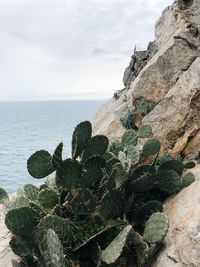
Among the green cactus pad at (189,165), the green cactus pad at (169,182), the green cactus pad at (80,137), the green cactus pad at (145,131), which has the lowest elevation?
the green cactus pad at (169,182)

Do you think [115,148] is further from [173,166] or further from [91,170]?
Result: [91,170]

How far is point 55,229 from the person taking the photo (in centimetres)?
759

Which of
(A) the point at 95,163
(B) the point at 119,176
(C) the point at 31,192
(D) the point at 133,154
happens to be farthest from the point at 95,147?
(C) the point at 31,192

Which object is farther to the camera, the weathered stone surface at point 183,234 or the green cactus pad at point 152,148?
the green cactus pad at point 152,148

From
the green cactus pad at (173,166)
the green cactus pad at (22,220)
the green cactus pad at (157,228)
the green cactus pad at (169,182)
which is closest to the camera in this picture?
the green cactus pad at (157,228)

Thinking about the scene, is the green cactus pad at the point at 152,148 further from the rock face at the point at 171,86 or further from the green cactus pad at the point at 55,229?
the green cactus pad at the point at 55,229

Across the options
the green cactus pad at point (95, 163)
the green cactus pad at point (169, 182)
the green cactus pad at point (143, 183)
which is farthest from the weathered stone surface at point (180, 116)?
the green cactus pad at point (95, 163)

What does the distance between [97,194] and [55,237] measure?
2341 mm

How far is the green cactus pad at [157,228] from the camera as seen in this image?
7379mm

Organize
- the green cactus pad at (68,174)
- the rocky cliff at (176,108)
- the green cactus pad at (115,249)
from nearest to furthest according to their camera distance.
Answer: the green cactus pad at (115,249) → the rocky cliff at (176,108) → the green cactus pad at (68,174)

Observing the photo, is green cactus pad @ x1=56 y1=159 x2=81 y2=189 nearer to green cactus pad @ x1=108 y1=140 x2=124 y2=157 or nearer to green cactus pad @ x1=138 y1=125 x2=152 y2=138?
green cactus pad @ x1=108 y1=140 x2=124 y2=157

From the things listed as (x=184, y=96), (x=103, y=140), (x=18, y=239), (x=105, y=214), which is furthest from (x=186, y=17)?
(x=18, y=239)

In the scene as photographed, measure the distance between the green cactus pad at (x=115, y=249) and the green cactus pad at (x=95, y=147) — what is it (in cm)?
187

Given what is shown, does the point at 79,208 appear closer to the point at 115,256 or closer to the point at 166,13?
the point at 115,256
